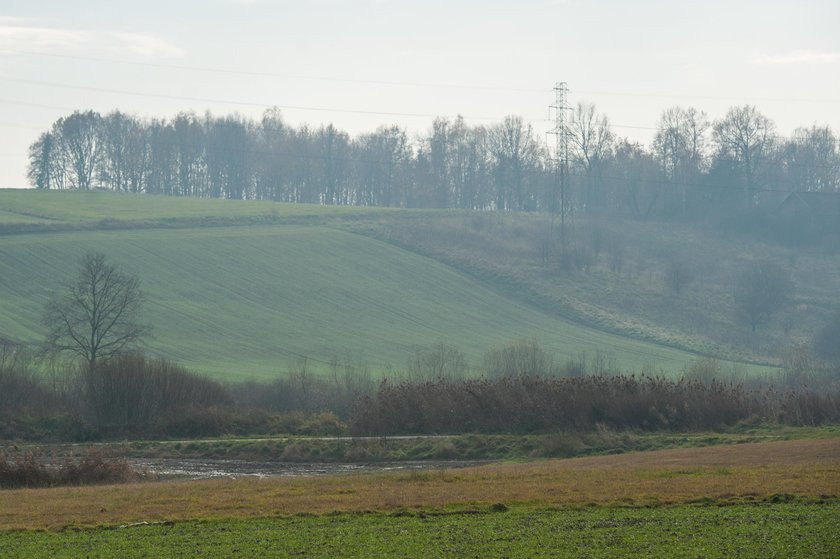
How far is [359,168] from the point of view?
167500 millimetres

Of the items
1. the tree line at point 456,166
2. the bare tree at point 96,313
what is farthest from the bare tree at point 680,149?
the bare tree at point 96,313

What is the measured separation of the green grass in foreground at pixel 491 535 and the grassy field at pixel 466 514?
0.04m

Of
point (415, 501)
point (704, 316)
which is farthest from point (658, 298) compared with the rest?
point (415, 501)

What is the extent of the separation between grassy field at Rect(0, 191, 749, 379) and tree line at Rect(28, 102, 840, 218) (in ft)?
132

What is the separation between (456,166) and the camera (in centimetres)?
16112

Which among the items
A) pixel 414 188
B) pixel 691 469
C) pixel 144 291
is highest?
pixel 414 188

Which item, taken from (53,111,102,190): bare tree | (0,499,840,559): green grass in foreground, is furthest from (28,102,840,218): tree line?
(0,499,840,559): green grass in foreground

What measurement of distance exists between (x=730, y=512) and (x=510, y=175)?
5354 inches

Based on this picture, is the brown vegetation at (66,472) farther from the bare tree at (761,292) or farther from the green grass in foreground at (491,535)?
the bare tree at (761,292)

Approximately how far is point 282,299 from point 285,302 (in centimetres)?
86

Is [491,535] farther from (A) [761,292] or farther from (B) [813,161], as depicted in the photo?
(B) [813,161]

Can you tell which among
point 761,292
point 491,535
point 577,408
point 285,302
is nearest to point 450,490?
point 491,535

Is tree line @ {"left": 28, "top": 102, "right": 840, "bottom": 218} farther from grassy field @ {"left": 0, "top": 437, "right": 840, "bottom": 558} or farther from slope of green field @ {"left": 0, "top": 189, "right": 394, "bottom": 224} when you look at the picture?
grassy field @ {"left": 0, "top": 437, "right": 840, "bottom": 558}

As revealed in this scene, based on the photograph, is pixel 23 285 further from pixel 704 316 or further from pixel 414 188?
pixel 414 188
